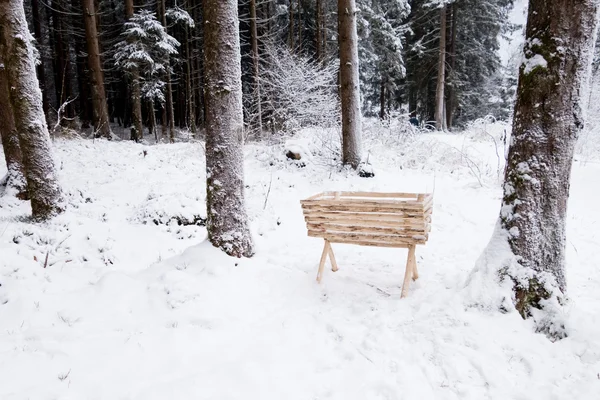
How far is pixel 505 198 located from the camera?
3469 millimetres

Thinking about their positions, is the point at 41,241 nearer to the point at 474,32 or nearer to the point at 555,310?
the point at 555,310

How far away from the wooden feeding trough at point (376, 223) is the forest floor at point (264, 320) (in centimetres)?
60

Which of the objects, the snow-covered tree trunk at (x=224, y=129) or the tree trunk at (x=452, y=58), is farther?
the tree trunk at (x=452, y=58)

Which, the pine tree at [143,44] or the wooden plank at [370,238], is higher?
the pine tree at [143,44]

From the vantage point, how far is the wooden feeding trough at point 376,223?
395cm

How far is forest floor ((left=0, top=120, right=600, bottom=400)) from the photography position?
2.62 meters

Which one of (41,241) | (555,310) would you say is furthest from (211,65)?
(555,310)

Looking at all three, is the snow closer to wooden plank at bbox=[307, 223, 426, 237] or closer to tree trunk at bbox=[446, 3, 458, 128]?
wooden plank at bbox=[307, 223, 426, 237]

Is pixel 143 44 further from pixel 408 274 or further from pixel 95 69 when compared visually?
pixel 408 274

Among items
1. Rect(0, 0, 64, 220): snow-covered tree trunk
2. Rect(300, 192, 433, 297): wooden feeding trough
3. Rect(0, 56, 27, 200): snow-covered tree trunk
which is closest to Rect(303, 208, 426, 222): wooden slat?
Rect(300, 192, 433, 297): wooden feeding trough

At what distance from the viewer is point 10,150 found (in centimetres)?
765

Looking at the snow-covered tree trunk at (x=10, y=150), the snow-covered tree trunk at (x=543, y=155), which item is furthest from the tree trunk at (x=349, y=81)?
the snow-covered tree trunk at (x=10, y=150)

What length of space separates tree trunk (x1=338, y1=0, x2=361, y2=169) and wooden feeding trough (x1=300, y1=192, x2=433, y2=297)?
4817mm

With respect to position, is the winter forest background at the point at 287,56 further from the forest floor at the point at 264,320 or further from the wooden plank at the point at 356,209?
the wooden plank at the point at 356,209
